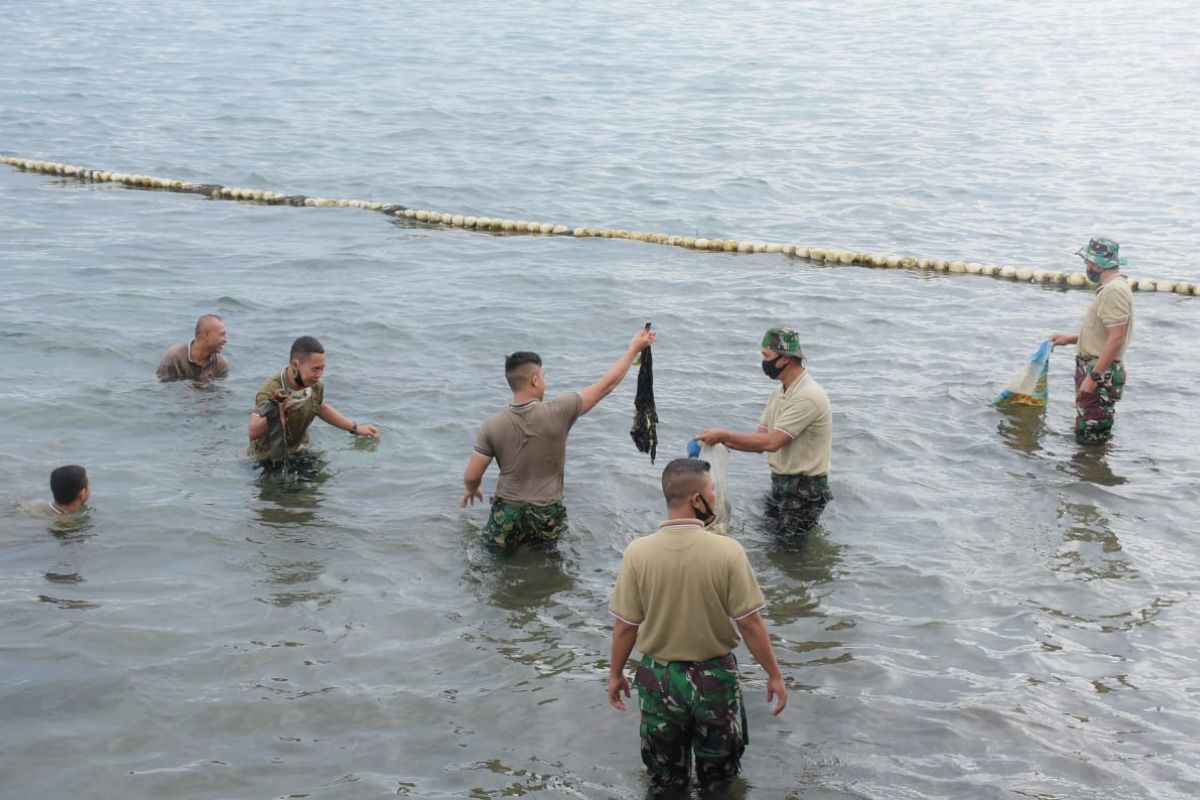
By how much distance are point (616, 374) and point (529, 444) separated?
773mm

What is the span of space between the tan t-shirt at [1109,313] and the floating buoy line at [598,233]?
6.04m

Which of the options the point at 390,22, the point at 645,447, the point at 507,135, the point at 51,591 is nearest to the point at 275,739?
the point at 51,591

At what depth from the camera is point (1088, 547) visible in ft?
30.0

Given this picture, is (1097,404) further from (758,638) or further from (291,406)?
(291,406)

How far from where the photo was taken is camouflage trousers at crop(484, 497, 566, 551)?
8.54 metres

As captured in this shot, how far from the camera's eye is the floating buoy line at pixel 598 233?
16594mm

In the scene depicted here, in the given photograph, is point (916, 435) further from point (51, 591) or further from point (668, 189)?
point (668, 189)

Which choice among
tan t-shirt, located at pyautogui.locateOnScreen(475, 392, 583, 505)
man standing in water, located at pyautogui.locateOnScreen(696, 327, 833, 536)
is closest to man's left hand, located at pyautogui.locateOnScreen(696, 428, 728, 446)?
man standing in water, located at pyautogui.locateOnScreen(696, 327, 833, 536)

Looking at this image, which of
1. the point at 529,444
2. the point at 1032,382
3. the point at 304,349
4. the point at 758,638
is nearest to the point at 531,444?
the point at 529,444

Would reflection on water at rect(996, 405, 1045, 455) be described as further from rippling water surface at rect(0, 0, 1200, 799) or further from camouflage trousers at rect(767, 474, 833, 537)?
camouflage trousers at rect(767, 474, 833, 537)

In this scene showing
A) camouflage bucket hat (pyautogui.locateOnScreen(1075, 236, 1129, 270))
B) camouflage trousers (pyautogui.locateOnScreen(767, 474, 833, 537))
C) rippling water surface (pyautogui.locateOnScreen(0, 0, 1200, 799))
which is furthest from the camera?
camouflage bucket hat (pyautogui.locateOnScreen(1075, 236, 1129, 270))

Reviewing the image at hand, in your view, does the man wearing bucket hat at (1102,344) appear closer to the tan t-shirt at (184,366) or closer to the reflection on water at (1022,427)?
the reflection on water at (1022,427)

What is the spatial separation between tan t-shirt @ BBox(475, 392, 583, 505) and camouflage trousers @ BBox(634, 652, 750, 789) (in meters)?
2.61

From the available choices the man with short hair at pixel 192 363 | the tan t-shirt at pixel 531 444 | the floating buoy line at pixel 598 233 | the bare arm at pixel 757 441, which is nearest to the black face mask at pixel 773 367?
the bare arm at pixel 757 441
